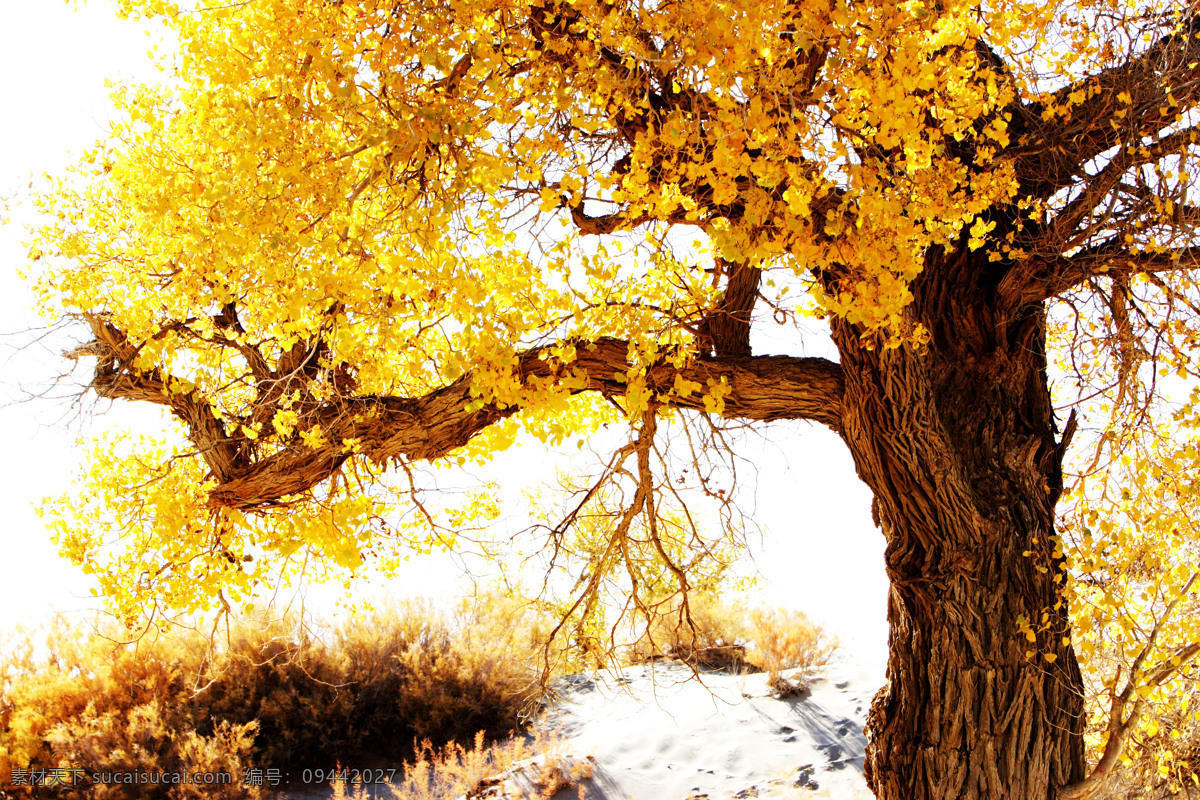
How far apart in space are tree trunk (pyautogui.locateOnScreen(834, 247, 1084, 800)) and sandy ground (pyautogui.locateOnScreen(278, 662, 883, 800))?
2.81 meters

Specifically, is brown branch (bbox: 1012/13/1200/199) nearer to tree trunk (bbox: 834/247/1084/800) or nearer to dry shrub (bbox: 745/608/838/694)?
tree trunk (bbox: 834/247/1084/800)

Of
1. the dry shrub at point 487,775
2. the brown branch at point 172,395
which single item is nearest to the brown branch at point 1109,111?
the brown branch at point 172,395

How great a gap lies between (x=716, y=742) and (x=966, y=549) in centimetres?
526

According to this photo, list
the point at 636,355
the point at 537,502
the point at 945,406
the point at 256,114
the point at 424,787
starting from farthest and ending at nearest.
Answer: the point at 537,502 → the point at 424,787 → the point at 945,406 → the point at 636,355 → the point at 256,114

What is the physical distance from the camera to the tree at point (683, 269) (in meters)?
2.92

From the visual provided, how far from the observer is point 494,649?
10531 millimetres

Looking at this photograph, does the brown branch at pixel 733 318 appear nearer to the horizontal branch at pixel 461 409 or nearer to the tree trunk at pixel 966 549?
the horizontal branch at pixel 461 409

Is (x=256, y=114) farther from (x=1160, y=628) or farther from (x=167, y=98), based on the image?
(x=1160, y=628)

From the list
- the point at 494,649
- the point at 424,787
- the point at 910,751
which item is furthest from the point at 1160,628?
the point at 494,649

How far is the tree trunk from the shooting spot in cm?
395

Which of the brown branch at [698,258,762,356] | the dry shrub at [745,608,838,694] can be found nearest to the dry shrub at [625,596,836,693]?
the dry shrub at [745,608,838,694]

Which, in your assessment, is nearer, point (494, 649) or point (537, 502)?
point (537, 502)

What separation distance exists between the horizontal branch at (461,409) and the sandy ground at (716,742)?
9.52 ft

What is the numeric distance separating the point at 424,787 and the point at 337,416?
4.64 metres
